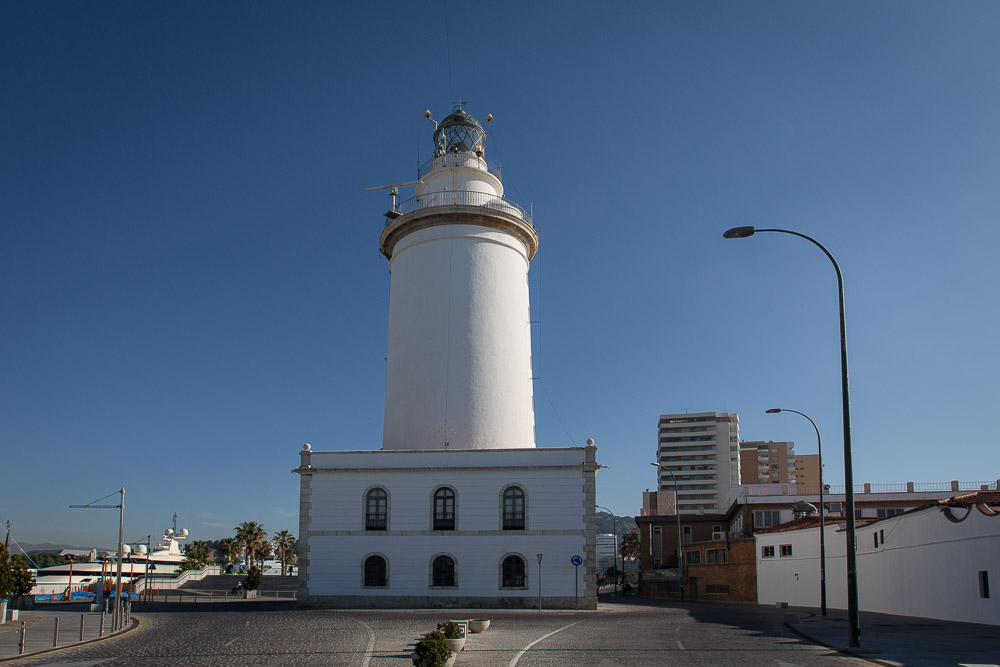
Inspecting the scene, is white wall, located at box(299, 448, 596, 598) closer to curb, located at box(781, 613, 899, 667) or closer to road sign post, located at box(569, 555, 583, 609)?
road sign post, located at box(569, 555, 583, 609)

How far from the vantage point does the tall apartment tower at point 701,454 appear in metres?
119

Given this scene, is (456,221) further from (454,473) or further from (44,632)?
(44,632)

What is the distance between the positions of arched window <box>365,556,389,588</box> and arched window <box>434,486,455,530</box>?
2.60 meters

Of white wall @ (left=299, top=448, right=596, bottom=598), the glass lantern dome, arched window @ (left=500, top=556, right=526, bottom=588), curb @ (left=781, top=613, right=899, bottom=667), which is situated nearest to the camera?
curb @ (left=781, top=613, right=899, bottom=667)

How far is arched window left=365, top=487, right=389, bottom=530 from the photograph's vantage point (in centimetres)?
3341

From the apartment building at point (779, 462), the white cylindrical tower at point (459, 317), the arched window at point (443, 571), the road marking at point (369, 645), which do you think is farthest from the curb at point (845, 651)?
the apartment building at point (779, 462)

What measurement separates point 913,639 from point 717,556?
3290cm

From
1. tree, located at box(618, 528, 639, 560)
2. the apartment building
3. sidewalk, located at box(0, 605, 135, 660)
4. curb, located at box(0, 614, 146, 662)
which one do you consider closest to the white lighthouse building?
curb, located at box(0, 614, 146, 662)

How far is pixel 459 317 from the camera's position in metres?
36.2

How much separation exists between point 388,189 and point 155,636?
Answer: 24.1 metres

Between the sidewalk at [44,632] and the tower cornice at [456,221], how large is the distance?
2010 centimetres

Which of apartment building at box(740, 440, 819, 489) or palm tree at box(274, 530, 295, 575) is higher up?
apartment building at box(740, 440, 819, 489)

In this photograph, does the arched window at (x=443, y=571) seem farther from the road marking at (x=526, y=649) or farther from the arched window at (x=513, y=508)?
the road marking at (x=526, y=649)

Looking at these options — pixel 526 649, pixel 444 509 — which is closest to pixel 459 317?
pixel 444 509
